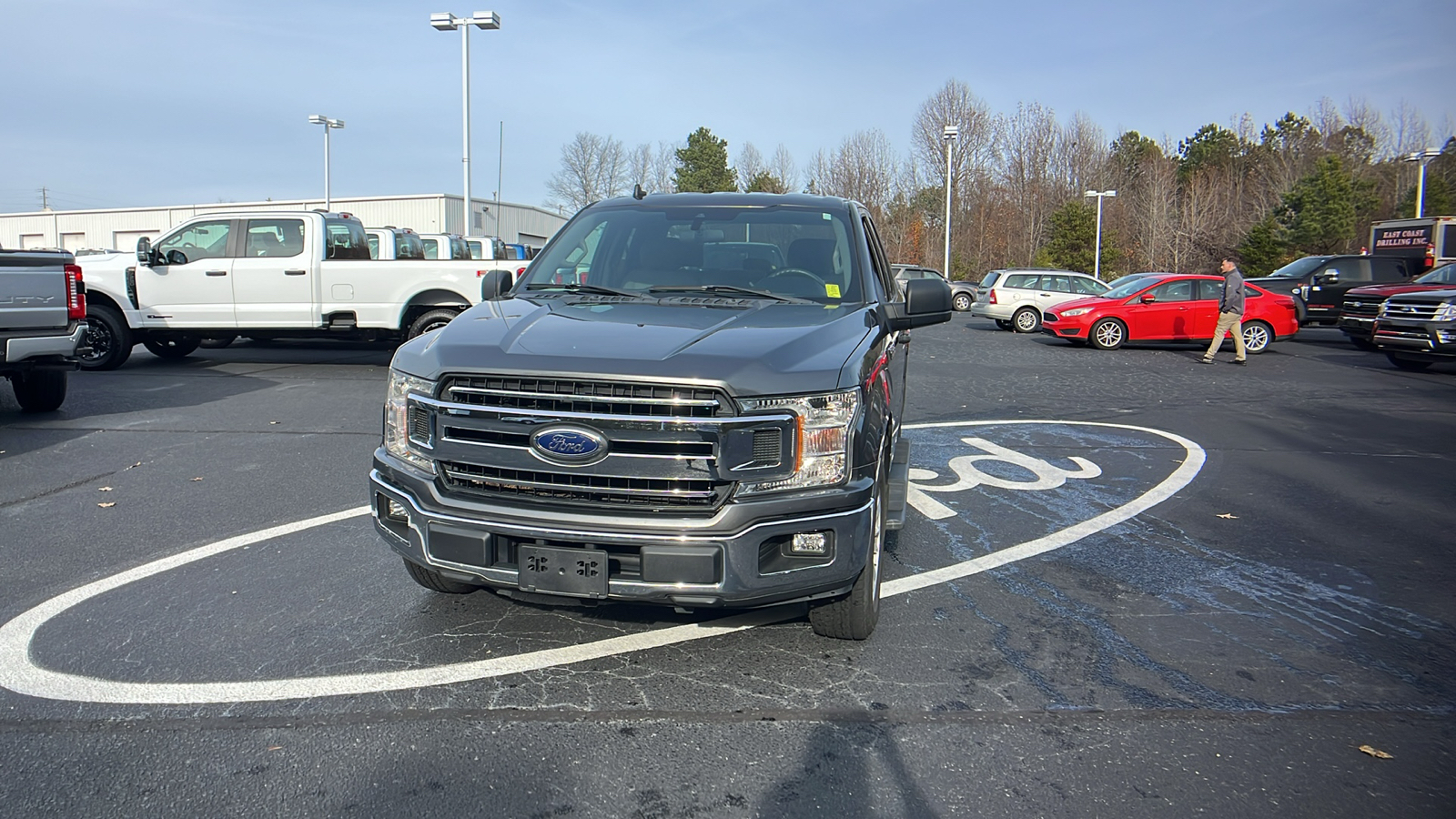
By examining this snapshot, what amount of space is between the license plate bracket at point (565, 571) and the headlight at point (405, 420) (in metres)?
0.59

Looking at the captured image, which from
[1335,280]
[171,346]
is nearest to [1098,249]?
[1335,280]

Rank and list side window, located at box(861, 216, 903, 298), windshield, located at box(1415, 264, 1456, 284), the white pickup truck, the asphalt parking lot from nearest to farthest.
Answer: the asphalt parking lot, side window, located at box(861, 216, 903, 298), the white pickup truck, windshield, located at box(1415, 264, 1456, 284)

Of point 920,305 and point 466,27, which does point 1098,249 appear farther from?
point 920,305

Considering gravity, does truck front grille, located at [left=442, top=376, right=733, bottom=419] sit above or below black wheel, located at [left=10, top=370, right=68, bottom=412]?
above

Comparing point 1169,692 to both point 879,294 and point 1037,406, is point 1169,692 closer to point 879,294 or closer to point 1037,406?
point 879,294

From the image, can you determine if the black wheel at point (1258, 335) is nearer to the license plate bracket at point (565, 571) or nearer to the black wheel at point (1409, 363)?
the black wheel at point (1409, 363)

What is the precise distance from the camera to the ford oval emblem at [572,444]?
341 cm

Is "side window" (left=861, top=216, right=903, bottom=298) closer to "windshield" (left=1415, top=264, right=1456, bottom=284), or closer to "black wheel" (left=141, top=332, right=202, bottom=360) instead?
"black wheel" (left=141, top=332, right=202, bottom=360)

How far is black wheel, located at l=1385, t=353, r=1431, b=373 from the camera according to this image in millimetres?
16381

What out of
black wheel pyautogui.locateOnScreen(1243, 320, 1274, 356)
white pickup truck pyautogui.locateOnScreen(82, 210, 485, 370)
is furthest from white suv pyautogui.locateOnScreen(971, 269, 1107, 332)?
white pickup truck pyautogui.locateOnScreen(82, 210, 485, 370)

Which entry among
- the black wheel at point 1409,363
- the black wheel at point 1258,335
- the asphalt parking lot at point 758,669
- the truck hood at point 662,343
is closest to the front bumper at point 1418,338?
the black wheel at point 1409,363

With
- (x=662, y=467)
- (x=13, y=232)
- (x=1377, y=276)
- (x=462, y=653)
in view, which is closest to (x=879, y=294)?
(x=662, y=467)

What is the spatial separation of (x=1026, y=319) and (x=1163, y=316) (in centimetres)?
551

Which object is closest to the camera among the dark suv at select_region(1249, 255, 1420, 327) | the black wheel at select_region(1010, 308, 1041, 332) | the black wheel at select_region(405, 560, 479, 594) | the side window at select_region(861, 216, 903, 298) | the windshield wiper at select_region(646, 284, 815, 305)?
the black wheel at select_region(405, 560, 479, 594)
